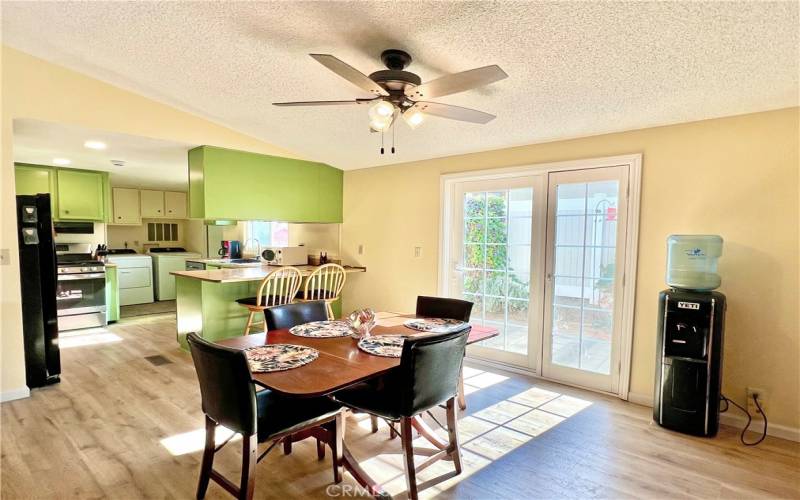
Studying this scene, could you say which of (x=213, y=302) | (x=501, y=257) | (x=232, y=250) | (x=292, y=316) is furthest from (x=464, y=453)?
(x=232, y=250)

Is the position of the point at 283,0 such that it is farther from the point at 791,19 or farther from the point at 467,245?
the point at 467,245

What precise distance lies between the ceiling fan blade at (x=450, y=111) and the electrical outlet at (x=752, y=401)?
247 centimetres

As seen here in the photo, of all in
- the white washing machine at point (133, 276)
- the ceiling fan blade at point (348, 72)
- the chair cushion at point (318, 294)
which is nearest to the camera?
the ceiling fan blade at point (348, 72)

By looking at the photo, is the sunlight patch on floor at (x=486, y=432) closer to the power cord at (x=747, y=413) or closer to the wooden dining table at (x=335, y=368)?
the wooden dining table at (x=335, y=368)

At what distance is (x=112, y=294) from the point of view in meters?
5.29

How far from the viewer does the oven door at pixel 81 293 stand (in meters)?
4.68

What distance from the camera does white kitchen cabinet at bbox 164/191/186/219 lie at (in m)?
6.94

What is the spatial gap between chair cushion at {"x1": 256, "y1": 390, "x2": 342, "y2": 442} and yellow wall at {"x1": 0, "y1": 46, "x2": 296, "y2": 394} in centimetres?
244

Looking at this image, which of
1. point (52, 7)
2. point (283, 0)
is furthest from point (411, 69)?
point (52, 7)

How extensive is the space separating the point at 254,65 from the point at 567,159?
99.5 inches

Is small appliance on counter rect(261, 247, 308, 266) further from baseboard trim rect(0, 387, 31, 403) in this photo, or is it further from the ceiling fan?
the ceiling fan

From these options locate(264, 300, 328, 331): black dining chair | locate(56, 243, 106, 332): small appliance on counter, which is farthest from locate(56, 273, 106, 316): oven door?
locate(264, 300, 328, 331): black dining chair

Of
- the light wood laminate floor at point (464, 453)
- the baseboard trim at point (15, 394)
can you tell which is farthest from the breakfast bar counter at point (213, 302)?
the baseboard trim at point (15, 394)

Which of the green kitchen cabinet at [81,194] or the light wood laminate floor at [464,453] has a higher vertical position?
the green kitchen cabinet at [81,194]
